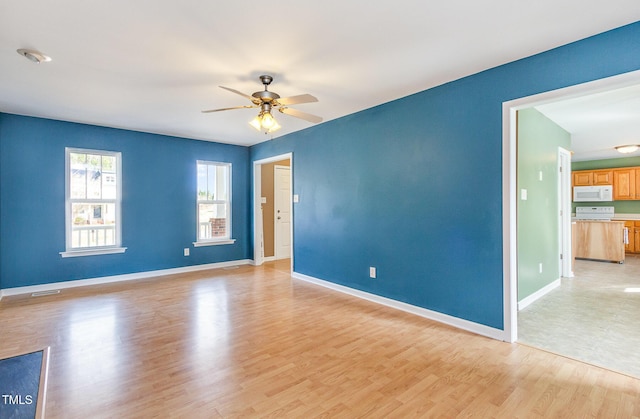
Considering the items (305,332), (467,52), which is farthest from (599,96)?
(305,332)

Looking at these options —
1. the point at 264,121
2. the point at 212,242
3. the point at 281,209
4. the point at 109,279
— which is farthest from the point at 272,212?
the point at 264,121

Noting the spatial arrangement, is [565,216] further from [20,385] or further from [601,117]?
[20,385]

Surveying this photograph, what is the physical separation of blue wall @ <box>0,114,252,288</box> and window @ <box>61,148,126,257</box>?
98 mm

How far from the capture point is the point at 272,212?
22.6 feet

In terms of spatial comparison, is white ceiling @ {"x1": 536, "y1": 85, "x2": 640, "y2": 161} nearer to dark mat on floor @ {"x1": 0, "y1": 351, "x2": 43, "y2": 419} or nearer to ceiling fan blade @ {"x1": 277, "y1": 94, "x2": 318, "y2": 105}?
ceiling fan blade @ {"x1": 277, "y1": 94, "x2": 318, "y2": 105}

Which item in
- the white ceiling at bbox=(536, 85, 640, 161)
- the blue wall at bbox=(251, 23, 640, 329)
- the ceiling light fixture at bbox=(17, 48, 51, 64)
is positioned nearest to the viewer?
the ceiling light fixture at bbox=(17, 48, 51, 64)

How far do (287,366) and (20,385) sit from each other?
1776 mm

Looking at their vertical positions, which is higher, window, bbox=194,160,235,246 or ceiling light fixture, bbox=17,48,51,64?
ceiling light fixture, bbox=17,48,51,64

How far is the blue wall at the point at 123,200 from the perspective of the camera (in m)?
4.23

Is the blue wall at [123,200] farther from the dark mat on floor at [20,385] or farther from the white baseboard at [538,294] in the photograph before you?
the white baseboard at [538,294]

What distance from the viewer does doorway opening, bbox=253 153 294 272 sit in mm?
6434

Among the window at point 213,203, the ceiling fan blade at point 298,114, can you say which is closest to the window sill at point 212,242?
the window at point 213,203

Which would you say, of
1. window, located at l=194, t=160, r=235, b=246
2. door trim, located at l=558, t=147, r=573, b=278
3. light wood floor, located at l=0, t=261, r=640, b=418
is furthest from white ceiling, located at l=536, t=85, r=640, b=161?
window, located at l=194, t=160, r=235, b=246

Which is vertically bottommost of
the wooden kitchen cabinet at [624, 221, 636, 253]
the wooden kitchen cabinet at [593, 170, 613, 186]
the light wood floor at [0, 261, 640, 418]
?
the light wood floor at [0, 261, 640, 418]
